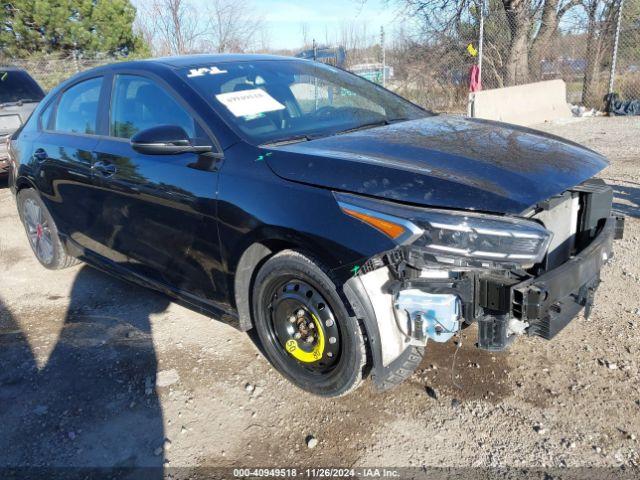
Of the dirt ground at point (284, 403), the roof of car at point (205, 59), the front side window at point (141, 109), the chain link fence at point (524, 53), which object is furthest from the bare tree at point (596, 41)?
the front side window at point (141, 109)

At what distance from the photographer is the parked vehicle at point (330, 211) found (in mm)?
2234

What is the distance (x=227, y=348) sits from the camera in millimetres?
3451

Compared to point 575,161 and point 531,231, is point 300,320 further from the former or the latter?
point 575,161

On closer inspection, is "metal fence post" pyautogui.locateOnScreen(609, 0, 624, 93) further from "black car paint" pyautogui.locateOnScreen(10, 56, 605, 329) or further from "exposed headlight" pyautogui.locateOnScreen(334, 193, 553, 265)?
"exposed headlight" pyautogui.locateOnScreen(334, 193, 553, 265)

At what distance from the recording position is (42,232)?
16.1ft

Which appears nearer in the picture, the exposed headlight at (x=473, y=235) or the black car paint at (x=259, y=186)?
the exposed headlight at (x=473, y=235)

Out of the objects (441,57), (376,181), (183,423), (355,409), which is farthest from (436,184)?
(441,57)

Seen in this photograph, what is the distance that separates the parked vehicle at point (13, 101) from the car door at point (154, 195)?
17.8 ft

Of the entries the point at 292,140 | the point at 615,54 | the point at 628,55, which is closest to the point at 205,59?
the point at 292,140

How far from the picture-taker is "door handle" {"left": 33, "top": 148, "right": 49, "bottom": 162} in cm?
435

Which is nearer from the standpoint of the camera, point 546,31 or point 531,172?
point 531,172

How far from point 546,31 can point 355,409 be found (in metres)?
14.8

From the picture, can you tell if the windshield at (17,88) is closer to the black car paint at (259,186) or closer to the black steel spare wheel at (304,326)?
the black car paint at (259,186)

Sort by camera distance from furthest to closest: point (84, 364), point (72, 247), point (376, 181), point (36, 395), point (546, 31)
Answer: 1. point (546, 31)
2. point (72, 247)
3. point (84, 364)
4. point (36, 395)
5. point (376, 181)
